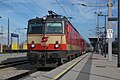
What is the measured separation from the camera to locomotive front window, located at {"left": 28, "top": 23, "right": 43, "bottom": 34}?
1956 cm

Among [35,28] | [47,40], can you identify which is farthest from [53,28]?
[35,28]

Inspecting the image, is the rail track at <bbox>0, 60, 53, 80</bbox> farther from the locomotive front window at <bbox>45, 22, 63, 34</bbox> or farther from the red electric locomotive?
the locomotive front window at <bbox>45, 22, 63, 34</bbox>

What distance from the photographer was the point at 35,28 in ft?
64.8

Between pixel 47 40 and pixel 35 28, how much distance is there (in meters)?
1.41

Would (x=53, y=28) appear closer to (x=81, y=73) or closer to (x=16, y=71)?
(x=16, y=71)

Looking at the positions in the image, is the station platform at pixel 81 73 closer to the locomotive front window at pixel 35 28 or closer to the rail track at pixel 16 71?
the rail track at pixel 16 71


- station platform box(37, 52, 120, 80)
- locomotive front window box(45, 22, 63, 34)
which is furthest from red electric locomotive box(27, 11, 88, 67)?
station platform box(37, 52, 120, 80)

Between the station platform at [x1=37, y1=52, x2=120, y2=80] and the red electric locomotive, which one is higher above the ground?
the red electric locomotive

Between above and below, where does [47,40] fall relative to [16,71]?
above

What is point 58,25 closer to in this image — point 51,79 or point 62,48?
point 62,48

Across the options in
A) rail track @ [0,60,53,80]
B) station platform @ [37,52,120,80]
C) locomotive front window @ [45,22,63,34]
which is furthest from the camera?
locomotive front window @ [45,22,63,34]

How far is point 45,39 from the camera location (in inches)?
757

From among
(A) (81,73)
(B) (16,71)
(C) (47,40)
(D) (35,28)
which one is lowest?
(B) (16,71)

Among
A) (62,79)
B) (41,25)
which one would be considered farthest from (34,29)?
(62,79)
